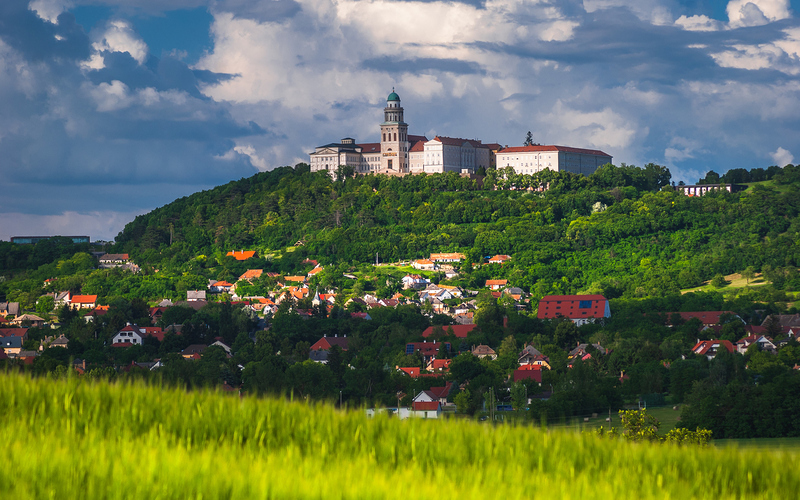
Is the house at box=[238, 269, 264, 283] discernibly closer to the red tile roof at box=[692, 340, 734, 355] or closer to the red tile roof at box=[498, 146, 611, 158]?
the red tile roof at box=[498, 146, 611, 158]

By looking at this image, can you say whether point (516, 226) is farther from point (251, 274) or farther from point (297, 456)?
point (297, 456)

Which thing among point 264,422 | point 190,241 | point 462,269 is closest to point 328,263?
point 462,269

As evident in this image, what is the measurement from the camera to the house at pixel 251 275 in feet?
A: 339

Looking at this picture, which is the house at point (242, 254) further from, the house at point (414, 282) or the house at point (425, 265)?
the house at point (414, 282)

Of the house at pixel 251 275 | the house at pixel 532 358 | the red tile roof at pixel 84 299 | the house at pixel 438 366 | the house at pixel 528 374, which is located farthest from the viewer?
the house at pixel 251 275

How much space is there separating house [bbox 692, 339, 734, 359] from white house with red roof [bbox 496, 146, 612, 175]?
210ft

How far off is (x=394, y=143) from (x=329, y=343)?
68924 mm

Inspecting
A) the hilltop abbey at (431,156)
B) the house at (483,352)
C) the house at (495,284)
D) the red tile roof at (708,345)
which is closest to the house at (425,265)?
the house at (495,284)

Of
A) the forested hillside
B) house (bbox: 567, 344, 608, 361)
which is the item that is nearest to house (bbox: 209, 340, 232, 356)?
house (bbox: 567, 344, 608, 361)

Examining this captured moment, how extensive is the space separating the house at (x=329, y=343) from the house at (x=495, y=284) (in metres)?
→ 27.5

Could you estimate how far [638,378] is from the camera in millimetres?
45688

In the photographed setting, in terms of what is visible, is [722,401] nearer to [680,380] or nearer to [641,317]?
[680,380]

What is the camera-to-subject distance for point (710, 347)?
58.2 m

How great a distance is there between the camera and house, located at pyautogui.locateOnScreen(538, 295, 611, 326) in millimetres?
77000
